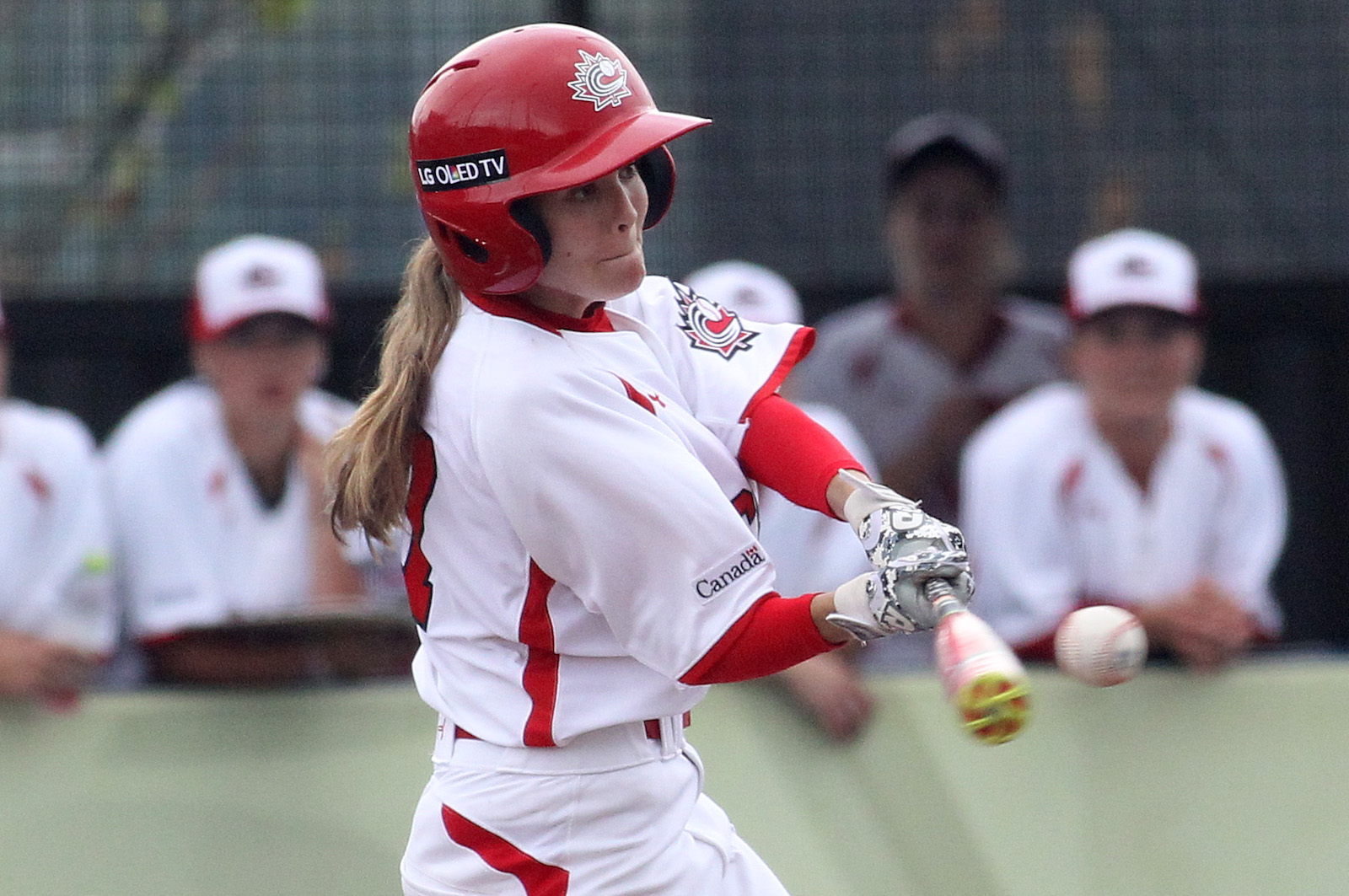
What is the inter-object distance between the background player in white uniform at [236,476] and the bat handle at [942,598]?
2160mm

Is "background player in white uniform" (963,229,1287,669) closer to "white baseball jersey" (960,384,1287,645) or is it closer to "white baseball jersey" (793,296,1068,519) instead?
"white baseball jersey" (960,384,1287,645)

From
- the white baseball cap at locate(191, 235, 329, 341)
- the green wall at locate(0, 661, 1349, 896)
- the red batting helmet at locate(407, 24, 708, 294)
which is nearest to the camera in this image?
the red batting helmet at locate(407, 24, 708, 294)

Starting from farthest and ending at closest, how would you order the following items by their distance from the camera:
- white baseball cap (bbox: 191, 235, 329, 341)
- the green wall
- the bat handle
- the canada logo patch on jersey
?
white baseball cap (bbox: 191, 235, 329, 341) < the green wall < the canada logo patch on jersey < the bat handle

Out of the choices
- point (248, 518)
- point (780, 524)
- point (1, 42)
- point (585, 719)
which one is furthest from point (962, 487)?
point (1, 42)

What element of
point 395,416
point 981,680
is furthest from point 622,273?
→ point 981,680

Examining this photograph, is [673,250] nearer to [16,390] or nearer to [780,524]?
[780,524]

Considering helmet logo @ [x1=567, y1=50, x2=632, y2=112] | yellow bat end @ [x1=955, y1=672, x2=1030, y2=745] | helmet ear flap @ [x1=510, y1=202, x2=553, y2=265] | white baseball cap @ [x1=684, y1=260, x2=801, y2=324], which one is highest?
helmet logo @ [x1=567, y1=50, x2=632, y2=112]

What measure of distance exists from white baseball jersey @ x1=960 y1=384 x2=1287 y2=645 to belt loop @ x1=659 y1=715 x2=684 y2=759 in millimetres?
1844

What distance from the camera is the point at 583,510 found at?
2.12 m

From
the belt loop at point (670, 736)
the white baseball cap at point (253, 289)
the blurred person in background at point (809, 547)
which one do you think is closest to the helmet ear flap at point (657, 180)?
the belt loop at point (670, 736)

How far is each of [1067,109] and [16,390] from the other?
305 centimetres

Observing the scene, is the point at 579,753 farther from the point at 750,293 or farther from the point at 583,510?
the point at 750,293

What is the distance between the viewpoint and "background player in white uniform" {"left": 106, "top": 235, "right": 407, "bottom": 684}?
4074 millimetres

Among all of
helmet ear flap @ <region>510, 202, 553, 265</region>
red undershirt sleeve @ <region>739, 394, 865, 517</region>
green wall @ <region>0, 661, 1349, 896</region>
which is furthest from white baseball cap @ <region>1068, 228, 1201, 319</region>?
helmet ear flap @ <region>510, 202, 553, 265</region>
